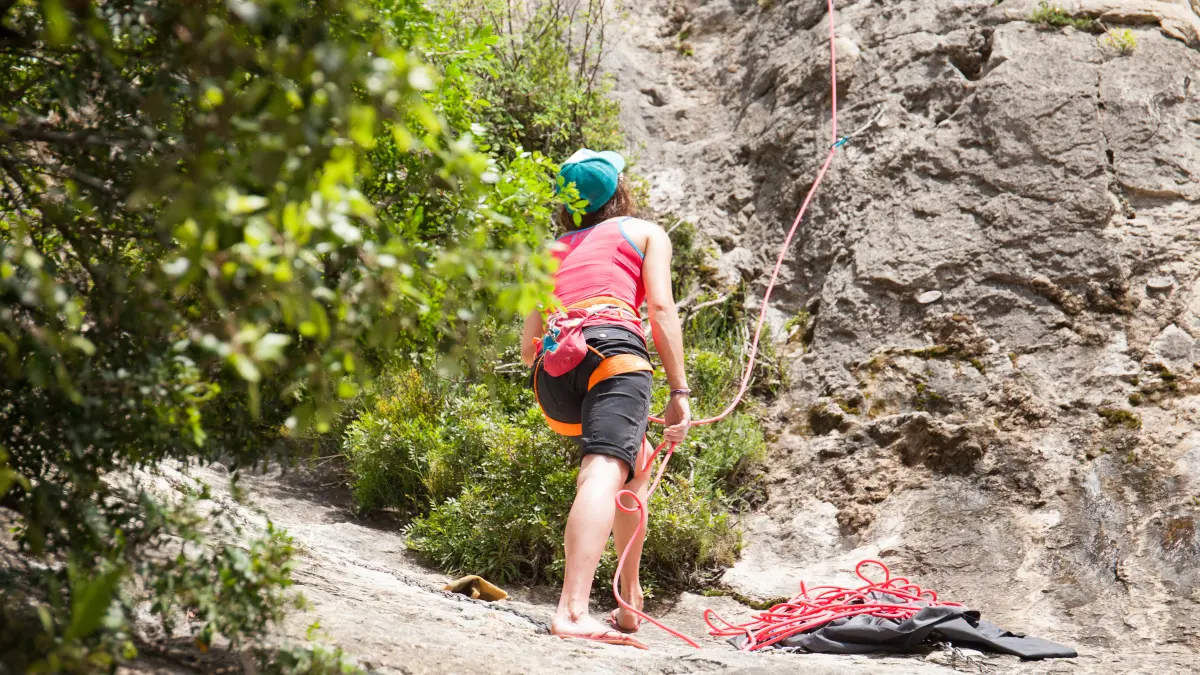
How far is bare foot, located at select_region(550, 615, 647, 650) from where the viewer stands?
9.95 ft

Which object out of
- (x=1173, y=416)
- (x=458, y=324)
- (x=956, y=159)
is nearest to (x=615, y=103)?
(x=956, y=159)

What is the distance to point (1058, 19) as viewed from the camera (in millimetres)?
5863

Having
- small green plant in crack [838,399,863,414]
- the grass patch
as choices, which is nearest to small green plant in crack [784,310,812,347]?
small green plant in crack [838,399,863,414]

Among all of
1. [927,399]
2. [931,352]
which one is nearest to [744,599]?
[927,399]

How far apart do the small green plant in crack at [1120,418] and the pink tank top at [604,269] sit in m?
2.61

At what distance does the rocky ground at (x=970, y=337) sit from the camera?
388cm

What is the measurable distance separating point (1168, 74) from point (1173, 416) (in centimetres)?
239

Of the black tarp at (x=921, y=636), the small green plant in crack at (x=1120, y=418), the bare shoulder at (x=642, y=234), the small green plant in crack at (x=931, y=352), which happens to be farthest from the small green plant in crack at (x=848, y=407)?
the bare shoulder at (x=642, y=234)

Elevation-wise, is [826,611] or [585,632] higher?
[826,611]

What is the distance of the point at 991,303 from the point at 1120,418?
3.38 feet

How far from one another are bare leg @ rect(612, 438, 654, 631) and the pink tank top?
1.99ft

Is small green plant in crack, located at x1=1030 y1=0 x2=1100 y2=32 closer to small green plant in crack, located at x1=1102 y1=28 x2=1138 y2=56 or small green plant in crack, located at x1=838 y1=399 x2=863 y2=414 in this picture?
small green plant in crack, located at x1=1102 y1=28 x2=1138 y2=56

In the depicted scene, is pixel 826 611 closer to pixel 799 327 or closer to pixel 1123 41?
pixel 799 327

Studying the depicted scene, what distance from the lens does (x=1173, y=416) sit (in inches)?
172
